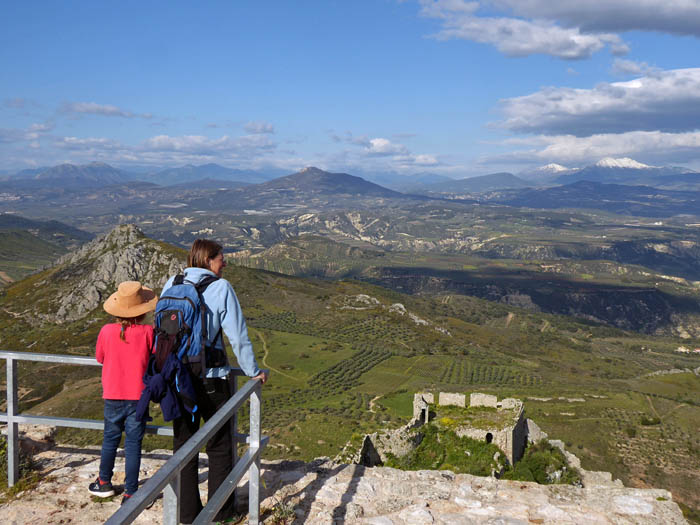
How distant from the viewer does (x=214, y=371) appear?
5.95 meters

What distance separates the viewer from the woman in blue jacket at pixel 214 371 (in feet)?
19.2

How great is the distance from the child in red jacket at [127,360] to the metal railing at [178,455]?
9.2 inches

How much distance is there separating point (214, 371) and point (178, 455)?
244 cm

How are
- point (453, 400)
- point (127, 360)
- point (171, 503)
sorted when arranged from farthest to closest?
point (453, 400), point (127, 360), point (171, 503)

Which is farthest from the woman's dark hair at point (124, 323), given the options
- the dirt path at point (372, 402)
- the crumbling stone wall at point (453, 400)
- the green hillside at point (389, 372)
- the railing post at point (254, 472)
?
the dirt path at point (372, 402)

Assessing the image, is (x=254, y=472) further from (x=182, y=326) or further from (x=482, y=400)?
(x=482, y=400)

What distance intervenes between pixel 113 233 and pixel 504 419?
14646cm

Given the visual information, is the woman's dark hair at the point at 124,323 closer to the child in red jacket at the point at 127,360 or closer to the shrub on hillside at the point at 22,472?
the child in red jacket at the point at 127,360

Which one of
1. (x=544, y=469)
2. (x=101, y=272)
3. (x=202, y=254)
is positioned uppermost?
(x=202, y=254)

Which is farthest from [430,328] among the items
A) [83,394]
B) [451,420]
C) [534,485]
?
[534,485]

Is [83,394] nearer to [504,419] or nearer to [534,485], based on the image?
[504,419]

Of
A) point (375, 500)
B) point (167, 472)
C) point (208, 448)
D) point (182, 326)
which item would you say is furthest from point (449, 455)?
point (167, 472)

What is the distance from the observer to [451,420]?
80.3 feet

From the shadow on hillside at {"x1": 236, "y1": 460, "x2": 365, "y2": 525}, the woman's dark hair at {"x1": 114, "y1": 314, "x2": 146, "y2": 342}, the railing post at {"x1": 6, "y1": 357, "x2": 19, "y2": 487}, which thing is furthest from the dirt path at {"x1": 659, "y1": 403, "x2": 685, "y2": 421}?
the railing post at {"x1": 6, "y1": 357, "x2": 19, "y2": 487}
